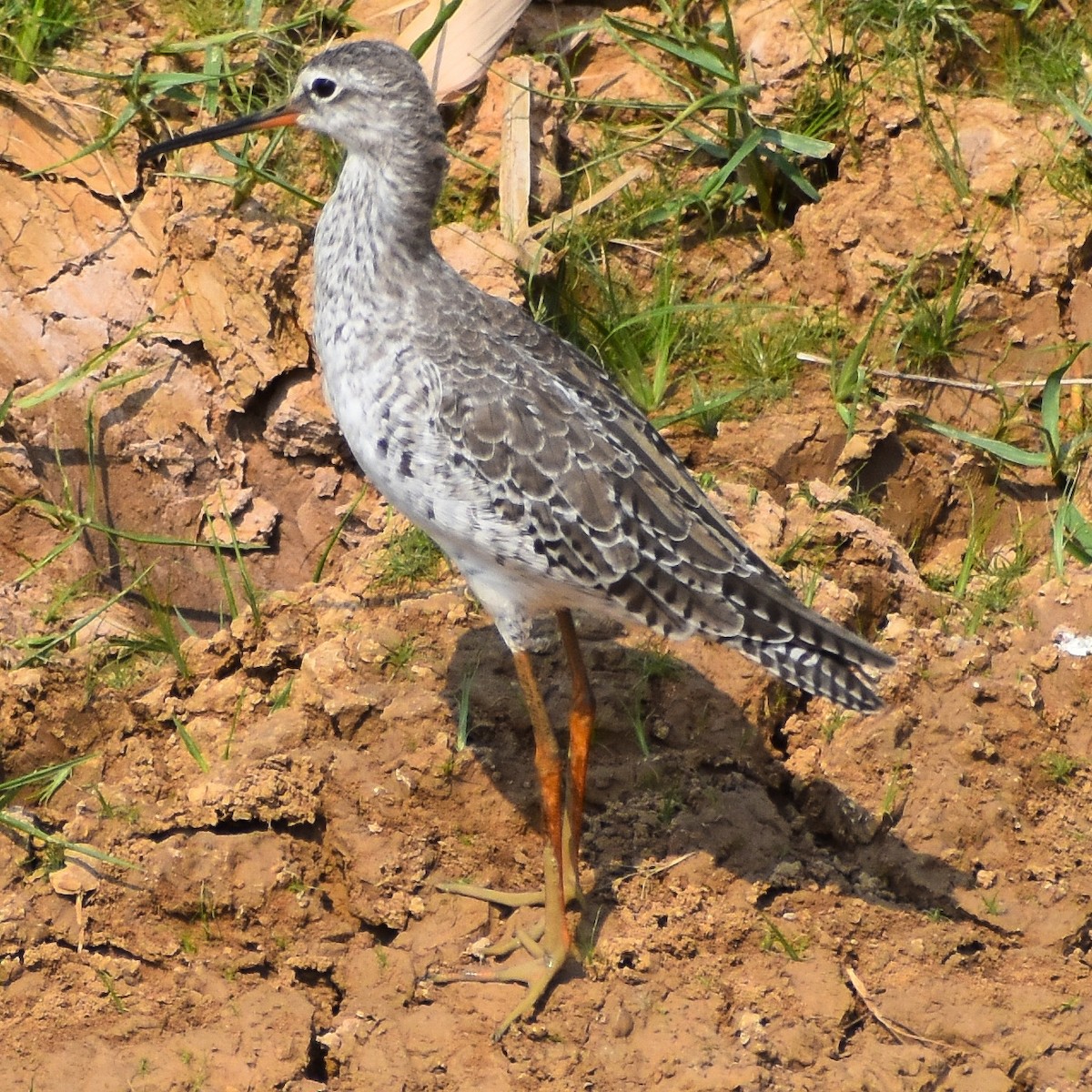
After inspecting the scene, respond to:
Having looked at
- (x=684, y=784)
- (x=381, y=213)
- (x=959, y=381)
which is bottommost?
(x=684, y=784)

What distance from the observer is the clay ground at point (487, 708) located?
17.9 ft

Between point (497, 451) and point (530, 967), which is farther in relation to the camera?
point (497, 451)

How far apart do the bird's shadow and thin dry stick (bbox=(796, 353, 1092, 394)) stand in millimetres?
1833

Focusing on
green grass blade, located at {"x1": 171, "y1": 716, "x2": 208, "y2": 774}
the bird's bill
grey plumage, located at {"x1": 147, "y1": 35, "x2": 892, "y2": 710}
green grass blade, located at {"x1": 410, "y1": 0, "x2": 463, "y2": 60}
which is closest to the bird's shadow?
grey plumage, located at {"x1": 147, "y1": 35, "x2": 892, "y2": 710}

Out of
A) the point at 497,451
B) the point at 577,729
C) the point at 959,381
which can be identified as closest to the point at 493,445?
the point at 497,451

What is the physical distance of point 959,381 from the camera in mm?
7895

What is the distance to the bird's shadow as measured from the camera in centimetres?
607

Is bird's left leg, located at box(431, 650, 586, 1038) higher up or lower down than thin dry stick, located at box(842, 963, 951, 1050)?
higher up

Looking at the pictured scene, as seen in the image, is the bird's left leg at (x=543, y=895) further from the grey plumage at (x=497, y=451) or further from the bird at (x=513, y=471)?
the grey plumage at (x=497, y=451)

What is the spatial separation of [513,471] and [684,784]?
1446 mm

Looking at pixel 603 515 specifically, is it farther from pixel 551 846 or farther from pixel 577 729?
pixel 551 846

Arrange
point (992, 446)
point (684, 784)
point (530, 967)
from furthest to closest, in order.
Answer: point (992, 446)
point (684, 784)
point (530, 967)

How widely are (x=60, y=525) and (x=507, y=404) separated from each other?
2337 millimetres

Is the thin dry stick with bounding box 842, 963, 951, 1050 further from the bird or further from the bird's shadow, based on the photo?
the bird
